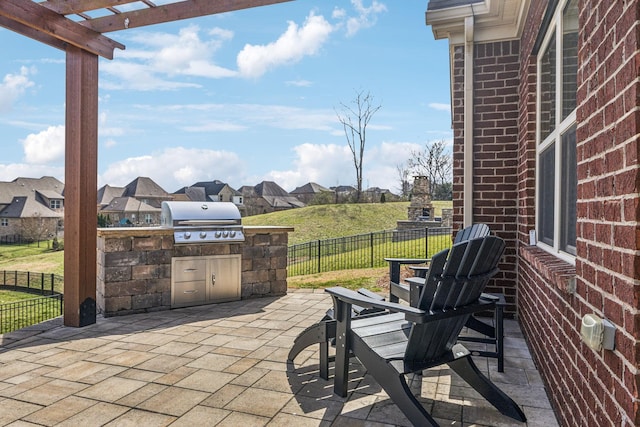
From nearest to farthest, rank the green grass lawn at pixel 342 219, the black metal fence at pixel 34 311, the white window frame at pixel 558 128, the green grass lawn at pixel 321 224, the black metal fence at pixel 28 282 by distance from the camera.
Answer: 1. the white window frame at pixel 558 128
2. the black metal fence at pixel 34 311
3. the black metal fence at pixel 28 282
4. the green grass lawn at pixel 321 224
5. the green grass lawn at pixel 342 219

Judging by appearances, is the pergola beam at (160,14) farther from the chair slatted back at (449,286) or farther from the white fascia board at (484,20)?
the chair slatted back at (449,286)

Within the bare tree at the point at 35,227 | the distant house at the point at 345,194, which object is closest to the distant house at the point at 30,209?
the bare tree at the point at 35,227

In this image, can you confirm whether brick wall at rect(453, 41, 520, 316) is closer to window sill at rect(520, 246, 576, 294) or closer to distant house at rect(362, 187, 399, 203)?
window sill at rect(520, 246, 576, 294)

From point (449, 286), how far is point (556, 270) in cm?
52

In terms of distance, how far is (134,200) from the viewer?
38.6 meters

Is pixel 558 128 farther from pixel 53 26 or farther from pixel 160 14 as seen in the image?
pixel 53 26

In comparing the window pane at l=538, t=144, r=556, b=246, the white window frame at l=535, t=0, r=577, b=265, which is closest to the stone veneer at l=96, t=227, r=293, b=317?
the window pane at l=538, t=144, r=556, b=246

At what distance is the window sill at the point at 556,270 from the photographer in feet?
5.92

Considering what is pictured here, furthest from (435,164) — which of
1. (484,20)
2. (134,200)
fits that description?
(134,200)

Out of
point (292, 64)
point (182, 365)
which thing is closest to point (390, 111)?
point (292, 64)

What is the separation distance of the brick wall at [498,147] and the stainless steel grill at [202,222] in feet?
8.84

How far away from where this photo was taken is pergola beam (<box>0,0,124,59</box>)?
3.35 meters

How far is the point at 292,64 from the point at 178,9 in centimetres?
1529

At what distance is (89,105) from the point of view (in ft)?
13.0
